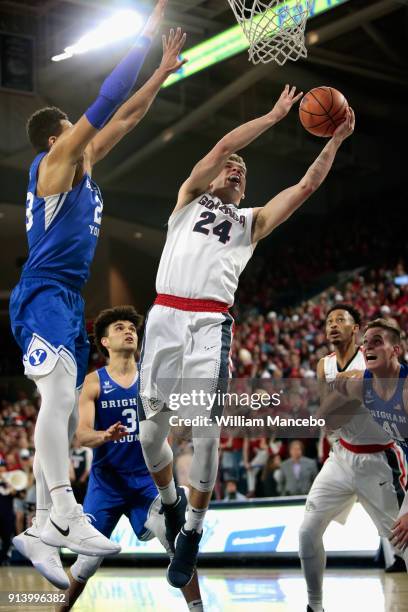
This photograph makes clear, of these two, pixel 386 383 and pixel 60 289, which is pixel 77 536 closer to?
pixel 60 289

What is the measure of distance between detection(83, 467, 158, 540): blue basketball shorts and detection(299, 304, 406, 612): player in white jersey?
130 centimetres

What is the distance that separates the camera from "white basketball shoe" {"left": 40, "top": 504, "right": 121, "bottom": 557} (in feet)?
16.3

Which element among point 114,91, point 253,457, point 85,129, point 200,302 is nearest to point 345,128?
point 200,302

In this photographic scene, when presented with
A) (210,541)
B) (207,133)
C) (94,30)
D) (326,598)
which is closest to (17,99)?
(94,30)

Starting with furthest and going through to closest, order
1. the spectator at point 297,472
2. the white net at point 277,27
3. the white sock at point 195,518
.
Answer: the spectator at point 297,472 < the white net at point 277,27 < the white sock at point 195,518

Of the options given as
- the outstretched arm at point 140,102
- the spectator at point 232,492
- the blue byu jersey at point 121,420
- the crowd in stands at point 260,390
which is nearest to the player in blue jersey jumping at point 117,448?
the blue byu jersey at point 121,420

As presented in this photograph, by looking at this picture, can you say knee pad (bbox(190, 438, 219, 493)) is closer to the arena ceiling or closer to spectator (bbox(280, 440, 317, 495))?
spectator (bbox(280, 440, 317, 495))

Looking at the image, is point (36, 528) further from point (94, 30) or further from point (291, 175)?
point (291, 175)

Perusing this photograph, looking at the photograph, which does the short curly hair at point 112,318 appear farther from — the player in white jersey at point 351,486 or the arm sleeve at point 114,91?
the arm sleeve at point 114,91

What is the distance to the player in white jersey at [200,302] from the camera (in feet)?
19.1

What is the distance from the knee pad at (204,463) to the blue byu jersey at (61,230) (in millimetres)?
1295

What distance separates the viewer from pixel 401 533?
5.33m

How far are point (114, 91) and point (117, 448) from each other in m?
3.19

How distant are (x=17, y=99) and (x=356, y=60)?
331 inches
